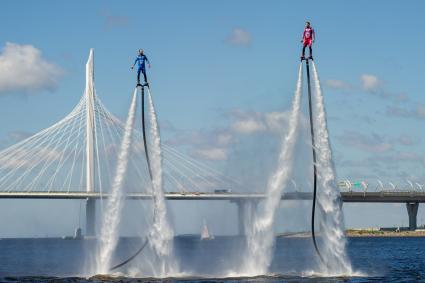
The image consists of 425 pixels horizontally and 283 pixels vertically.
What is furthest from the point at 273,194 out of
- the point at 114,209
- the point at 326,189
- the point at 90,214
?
the point at 90,214

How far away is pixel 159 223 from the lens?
5328 centimetres

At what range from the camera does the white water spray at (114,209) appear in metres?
54.8

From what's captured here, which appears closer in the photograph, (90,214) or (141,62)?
(141,62)

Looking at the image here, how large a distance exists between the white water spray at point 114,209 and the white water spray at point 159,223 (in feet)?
6.52

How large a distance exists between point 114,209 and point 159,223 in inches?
148

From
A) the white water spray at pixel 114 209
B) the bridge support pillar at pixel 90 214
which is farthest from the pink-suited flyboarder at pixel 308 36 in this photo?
the bridge support pillar at pixel 90 214

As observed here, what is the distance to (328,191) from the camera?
1959 inches

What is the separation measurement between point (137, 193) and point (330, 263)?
46.1ft

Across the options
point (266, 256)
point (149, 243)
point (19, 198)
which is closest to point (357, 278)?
point (266, 256)

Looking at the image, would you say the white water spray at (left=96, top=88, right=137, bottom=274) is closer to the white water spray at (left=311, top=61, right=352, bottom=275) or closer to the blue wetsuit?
the blue wetsuit

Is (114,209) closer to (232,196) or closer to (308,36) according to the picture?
(232,196)

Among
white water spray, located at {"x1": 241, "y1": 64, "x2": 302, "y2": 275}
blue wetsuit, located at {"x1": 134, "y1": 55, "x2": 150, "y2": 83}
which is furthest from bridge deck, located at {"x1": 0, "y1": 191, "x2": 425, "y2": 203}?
blue wetsuit, located at {"x1": 134, "y1": 55, "x2": 150, "y2": 83}

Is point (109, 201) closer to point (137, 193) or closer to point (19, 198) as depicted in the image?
point (137, 193)

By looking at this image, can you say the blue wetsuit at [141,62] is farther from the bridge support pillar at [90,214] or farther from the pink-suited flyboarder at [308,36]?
the bridge support pillar at [90,214]
